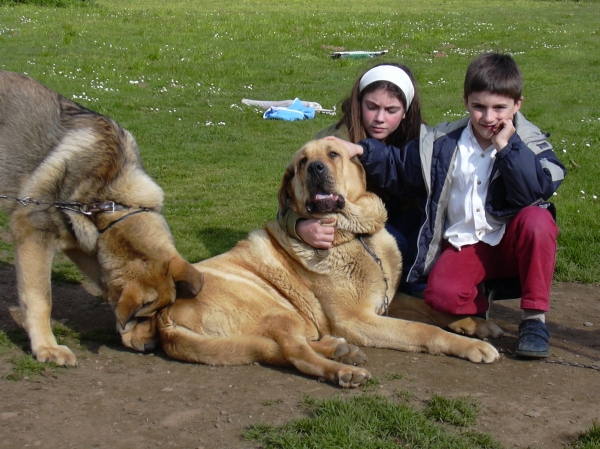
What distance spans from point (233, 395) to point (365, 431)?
2.48 ft

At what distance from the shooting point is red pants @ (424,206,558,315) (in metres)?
4.12

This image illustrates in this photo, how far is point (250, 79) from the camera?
1459 cm

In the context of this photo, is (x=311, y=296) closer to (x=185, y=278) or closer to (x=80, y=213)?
(x=185, y=278)

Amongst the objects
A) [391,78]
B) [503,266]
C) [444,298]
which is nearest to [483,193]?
[503,266]

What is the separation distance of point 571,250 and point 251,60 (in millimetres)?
11449

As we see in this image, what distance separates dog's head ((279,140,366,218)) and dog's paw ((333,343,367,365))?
35.8 inches

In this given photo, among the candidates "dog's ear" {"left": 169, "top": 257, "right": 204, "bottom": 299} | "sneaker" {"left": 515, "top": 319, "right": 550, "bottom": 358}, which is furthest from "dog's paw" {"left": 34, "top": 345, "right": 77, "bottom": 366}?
"sneaker" {"left": 515, "top": 319, "right": 550, "bottom": 358}

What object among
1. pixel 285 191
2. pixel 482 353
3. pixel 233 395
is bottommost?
pixel 233 395

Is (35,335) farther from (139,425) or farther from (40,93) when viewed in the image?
(40,93)

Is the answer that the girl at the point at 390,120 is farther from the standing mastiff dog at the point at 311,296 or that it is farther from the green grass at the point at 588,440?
the green grass at the point at 588,440

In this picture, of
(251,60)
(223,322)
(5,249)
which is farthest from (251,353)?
(251,60)

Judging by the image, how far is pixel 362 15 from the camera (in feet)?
79.7

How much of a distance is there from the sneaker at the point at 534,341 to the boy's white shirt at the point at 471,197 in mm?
577

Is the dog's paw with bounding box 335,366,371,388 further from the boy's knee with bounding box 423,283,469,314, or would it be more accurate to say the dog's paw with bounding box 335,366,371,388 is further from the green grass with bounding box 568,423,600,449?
the green grass with bounding box 568,423,600,449
